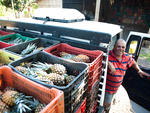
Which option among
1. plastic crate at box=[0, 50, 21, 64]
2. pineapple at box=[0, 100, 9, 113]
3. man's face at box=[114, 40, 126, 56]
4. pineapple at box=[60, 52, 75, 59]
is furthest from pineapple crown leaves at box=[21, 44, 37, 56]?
man's face at box=[114, 40, 126, 56]

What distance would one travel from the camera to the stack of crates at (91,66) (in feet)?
5.45

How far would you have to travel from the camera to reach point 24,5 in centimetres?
1190

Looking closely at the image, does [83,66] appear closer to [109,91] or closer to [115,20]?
[109,91]

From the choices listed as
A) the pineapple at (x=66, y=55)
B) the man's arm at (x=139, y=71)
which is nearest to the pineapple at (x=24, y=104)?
the pineapple at (x=66, y=55)

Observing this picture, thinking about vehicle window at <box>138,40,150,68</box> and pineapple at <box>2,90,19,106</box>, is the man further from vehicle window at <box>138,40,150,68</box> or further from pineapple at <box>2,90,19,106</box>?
pineapple at <box>2,90,19,106</box>

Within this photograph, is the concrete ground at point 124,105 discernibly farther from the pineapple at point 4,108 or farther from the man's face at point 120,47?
the pineapple at point 4,108

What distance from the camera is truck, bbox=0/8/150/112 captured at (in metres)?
2.00

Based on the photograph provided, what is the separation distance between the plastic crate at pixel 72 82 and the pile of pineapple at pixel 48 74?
8 centimetres

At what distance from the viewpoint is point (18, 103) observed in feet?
4.08

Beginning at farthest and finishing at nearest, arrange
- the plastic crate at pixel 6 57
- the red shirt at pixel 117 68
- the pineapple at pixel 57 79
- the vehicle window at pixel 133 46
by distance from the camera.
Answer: the vehicle window at pixel 133 46 → the red shirt at pixel 117 68 → the plastic crate at pixel 6 57 → the pineapple at pixel 57 79

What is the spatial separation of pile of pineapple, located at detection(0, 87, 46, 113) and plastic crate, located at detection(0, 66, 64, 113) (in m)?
0.05

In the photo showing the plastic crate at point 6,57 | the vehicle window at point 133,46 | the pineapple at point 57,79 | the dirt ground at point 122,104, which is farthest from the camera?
the dirt ground at point 122,104

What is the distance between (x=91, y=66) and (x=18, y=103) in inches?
33.7

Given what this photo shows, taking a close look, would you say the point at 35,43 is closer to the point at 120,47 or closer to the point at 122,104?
the point at 120,47
